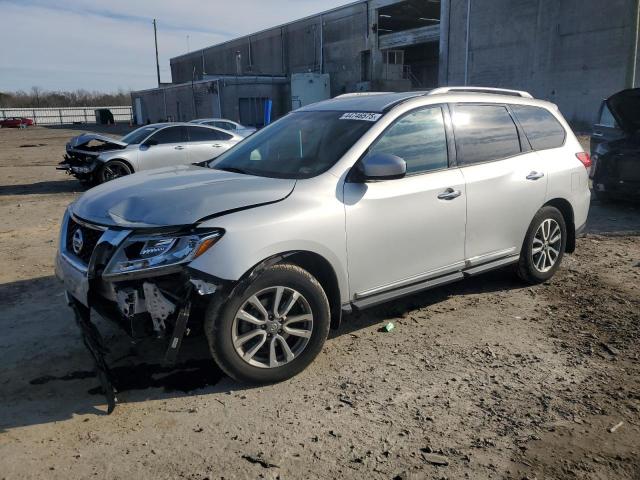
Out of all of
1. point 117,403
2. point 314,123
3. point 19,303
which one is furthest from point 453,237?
point 19,303

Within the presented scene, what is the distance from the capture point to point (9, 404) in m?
3.33

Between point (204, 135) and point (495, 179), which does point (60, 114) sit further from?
point (495, 179)

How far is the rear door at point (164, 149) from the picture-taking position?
A: 40.7ft

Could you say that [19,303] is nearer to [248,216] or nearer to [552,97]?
[248,216]

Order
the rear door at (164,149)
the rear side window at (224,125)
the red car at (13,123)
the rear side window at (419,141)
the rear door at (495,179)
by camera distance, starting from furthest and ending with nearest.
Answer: the red car at (13,123), the rear side window at (224,125), the rear door at (164,149), the rear door at (495,179), the rear side window at (419,141)

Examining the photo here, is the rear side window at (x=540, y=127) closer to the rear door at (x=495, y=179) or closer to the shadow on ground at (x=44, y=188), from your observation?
the rear door at (x=495, y=179)

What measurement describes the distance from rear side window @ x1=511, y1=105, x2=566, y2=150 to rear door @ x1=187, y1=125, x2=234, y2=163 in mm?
8660

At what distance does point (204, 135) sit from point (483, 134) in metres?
9.50

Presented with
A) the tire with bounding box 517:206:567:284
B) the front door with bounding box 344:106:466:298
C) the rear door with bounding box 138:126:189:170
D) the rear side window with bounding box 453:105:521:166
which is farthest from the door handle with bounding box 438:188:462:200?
the rear door with bounding box 138:126:189:170

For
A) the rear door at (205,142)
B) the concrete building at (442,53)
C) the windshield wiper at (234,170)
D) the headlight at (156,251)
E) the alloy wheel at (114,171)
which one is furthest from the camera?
the concrete building at (442,53)

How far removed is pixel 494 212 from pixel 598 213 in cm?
529

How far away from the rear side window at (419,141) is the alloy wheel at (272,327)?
4.24 ft

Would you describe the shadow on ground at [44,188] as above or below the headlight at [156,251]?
below

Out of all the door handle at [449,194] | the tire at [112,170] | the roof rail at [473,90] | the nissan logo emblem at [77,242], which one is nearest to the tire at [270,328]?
the nissan logo emblem at [77,242]
